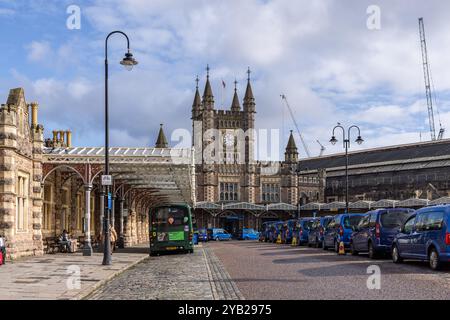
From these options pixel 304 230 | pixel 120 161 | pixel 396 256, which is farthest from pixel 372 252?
pixel 304 230

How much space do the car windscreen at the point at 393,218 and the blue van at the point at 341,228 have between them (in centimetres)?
482

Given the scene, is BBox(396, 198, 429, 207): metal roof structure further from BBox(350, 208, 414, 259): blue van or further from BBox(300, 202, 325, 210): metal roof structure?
BBox(350, 208, 414, 259): blue van

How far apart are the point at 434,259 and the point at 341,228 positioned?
11.0m

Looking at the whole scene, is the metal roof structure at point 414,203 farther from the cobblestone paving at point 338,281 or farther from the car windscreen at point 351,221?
the cobblestone paving at point 338,281

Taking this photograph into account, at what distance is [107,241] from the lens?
917 inches

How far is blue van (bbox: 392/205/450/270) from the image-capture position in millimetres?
17828

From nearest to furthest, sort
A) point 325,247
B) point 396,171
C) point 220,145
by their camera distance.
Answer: point 325,247 → point 396,171 → point 220,145

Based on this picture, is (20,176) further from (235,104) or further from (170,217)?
(235,104)

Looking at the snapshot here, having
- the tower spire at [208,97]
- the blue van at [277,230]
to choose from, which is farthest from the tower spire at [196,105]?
the blue van at [277,230]

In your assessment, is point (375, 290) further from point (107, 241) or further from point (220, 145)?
point (220, 145)

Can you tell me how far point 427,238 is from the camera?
61.6 feet

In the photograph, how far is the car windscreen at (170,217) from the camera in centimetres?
A: 3366
